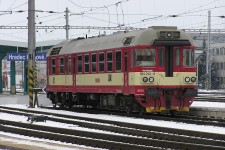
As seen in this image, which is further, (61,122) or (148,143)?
Result: (61,122)

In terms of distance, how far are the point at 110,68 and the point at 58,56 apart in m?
6.06

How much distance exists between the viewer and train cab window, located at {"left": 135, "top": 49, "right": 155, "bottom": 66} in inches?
792

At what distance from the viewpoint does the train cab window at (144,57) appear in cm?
2011

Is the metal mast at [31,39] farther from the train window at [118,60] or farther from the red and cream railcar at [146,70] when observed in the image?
the train window at [118,60]

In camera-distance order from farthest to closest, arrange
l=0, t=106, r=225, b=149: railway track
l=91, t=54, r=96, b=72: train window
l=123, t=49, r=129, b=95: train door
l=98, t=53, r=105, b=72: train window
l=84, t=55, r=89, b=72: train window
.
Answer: l=84, t=55, r=89, b=72: train window
l=91, t=54, r=96, b=72: train window
l=98, t=53, r=105, b=72: train window
l=123, t=49, r=129, b=95: train door
l=0, t=106, r=225, b=149: railway track

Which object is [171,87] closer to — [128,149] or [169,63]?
[169,63]

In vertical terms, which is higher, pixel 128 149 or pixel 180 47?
pixel 180 47

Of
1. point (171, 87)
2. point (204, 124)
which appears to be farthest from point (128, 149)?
point (171, 87)

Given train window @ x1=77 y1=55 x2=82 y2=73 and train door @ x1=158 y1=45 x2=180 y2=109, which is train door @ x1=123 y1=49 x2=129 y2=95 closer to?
train door @ x1=158 y1=45 x2=180 y2=109

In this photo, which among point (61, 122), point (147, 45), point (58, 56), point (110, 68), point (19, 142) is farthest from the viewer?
point (58, 56)

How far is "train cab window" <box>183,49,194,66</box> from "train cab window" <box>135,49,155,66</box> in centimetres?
140

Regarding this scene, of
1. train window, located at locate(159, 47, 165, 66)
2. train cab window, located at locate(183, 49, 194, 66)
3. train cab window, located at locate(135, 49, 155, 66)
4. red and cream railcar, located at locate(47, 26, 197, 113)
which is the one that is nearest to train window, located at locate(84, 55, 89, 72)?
red and cream railcar, located at locate(47, 26, 197, 113)

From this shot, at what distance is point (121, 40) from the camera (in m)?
21.2

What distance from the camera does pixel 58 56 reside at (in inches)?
1070
